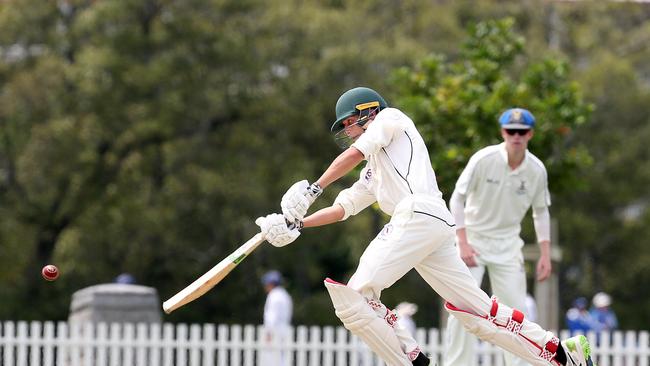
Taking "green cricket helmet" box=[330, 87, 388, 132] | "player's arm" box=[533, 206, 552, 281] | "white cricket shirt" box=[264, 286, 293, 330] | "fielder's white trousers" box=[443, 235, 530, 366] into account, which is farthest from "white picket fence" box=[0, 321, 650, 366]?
"green cricket helmet" box=[330, 87, 388, 132]

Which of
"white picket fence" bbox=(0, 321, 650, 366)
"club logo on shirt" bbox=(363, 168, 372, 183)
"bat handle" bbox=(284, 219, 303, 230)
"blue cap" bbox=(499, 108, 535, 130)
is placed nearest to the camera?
"bat handle" bbox=(284, 219, 303, 230)

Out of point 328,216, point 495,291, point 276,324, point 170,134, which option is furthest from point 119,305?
point 170,134

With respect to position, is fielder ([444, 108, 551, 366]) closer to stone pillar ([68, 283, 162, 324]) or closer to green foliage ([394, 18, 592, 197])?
green foliage ([394, 18, 592, 197])

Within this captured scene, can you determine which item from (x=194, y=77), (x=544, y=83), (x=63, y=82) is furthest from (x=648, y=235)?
(x=544, y=83)

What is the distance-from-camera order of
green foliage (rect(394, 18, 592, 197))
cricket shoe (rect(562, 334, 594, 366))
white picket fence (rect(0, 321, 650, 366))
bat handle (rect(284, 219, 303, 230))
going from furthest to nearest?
green foliage (rect(394, 18, 592, 197)), white picket fence (rect(0, 321, 650, 366)), cricket shoe (rect(562, 334, 594, 366)), bat handle (rect(284, 219, 303, 230))

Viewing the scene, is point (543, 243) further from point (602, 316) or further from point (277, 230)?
point (602, 316)

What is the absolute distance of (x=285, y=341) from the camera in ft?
47.6

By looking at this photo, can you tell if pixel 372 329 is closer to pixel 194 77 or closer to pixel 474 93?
pixel 474 93

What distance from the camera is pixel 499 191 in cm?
1069

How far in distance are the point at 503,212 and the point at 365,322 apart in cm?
273

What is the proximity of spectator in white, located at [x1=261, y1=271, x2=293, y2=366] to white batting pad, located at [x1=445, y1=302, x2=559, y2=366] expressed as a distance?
19.4 feet

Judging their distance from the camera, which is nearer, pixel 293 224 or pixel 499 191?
pixel 293 224

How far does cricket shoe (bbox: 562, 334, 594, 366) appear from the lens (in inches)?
345

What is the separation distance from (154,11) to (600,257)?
1500 cm
